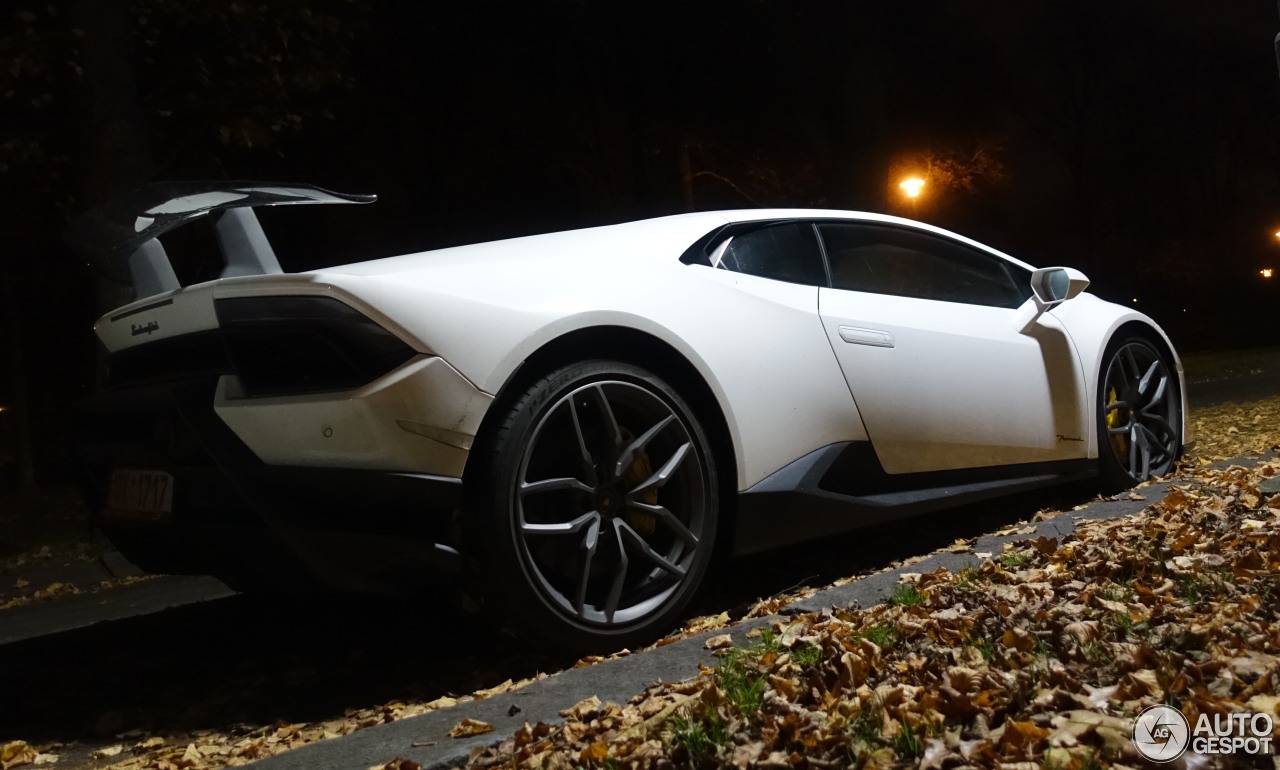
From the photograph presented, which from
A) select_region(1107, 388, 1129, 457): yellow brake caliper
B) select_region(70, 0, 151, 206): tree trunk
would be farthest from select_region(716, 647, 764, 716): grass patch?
select_region(70, 0, 151, 206): tree trunk

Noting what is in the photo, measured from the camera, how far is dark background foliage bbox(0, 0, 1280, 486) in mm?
9719

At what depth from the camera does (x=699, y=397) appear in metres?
3.68

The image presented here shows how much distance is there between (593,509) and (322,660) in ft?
3.90

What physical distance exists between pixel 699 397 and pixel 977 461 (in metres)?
1.44

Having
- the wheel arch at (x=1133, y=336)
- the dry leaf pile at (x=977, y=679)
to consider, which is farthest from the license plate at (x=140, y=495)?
the wheel arch at (x=1133, y=336)

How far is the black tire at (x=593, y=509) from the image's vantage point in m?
3.15

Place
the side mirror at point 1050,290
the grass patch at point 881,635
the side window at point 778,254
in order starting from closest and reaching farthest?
the grass patch at point 881,635, the side window at point 778,254, the side mirror at point 1050,290

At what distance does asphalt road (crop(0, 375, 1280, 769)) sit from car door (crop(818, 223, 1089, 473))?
1.38 feet

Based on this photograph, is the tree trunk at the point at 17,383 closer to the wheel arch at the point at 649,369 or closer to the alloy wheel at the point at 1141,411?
the wheel arch at the point at 649,369

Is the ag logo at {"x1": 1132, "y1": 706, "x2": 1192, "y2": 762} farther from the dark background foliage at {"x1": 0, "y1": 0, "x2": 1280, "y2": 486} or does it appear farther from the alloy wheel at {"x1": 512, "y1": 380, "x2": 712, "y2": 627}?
the dark background foliage at {"x1": 0, "y1": 0, "x2": 1280, "y2": 486}

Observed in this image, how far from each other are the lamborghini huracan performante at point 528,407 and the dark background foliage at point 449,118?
6.01m

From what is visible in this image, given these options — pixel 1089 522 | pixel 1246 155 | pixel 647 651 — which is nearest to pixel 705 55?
pixel 1089 522

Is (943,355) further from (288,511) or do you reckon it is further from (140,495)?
(140,495)

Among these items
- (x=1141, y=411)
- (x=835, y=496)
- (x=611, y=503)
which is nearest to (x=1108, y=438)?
(x=1141, y=411)
